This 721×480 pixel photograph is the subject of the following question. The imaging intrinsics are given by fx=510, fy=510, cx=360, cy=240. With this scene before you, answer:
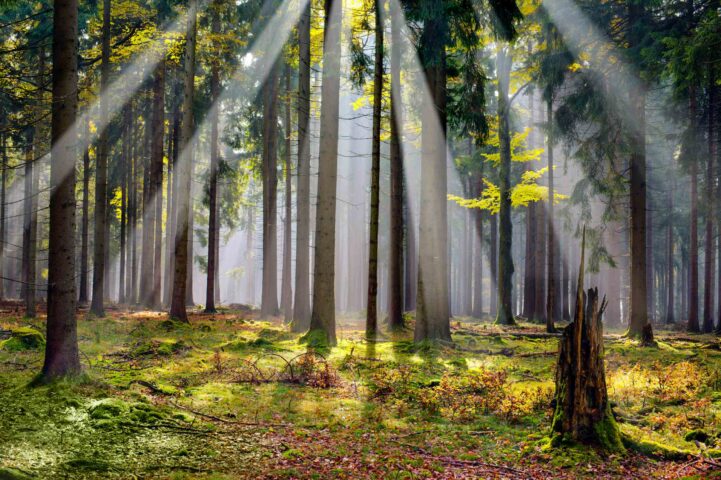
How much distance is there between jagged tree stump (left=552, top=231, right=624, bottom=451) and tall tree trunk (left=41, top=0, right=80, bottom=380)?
6862mm

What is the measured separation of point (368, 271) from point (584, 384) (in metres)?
12.5

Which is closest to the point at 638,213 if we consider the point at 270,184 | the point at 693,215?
the point at 693,215

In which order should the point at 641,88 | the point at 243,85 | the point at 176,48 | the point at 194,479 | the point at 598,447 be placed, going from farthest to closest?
the point at 243,85 → the point at 176,48 → the point at 641,88 → the point at 598,447 → the point at 194,479

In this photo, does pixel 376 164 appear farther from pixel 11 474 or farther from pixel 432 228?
pixel 11 474

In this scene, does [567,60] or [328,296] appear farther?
[567,60]

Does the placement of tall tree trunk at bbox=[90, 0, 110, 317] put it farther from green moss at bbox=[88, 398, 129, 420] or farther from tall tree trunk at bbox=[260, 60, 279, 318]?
green moss at bbox=[88, 398, 129, 420]

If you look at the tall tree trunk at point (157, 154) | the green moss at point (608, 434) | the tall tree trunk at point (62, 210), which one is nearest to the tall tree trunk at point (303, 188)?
the tall tree trunk at point (157, 154)

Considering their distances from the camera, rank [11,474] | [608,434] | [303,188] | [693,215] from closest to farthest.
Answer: [11,474]
[608,434]
[303,188]
[693,215]

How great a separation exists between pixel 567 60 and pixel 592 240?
6.68 metres

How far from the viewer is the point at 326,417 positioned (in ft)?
25.1

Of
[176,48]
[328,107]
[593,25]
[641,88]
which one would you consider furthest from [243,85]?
[641,88]

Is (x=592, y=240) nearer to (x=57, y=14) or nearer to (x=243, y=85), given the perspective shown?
A: (x=243, y=85)

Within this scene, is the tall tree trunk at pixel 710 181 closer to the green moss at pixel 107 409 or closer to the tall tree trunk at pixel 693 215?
the tall tree trunk at pixel 693 215

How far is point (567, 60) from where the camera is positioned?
17547 mm
